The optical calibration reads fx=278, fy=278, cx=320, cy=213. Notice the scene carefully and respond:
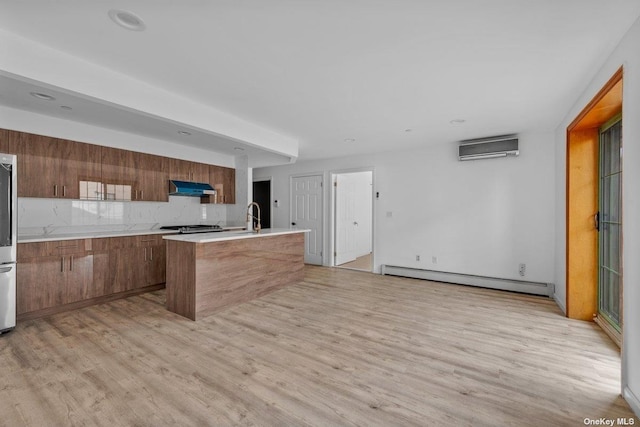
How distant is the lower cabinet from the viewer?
10.0 feet

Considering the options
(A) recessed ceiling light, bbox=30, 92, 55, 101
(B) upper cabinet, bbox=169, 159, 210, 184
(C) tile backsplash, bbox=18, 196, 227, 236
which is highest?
(A) recessed ceiling light, bbox=30, 92, 55, 101

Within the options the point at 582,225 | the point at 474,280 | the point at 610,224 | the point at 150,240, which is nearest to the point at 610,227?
the point at 610,224

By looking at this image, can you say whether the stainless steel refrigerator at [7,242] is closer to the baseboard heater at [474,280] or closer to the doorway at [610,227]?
the baseboard heater at [474,280]

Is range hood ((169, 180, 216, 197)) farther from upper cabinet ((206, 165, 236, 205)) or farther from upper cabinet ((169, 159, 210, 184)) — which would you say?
upper cabinet ((206, 165, 236, 205))

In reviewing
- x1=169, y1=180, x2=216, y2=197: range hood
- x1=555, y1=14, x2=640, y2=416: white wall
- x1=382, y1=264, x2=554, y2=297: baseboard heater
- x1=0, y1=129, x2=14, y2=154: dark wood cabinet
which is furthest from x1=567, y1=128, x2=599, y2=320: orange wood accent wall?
x1=0, y1=129, x2=14, y2=154: dark wood cabinet

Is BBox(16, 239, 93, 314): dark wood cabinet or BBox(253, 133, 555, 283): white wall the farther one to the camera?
BBox(253, 133, 555, 283): white wall

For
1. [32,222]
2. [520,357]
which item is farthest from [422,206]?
[32,222]

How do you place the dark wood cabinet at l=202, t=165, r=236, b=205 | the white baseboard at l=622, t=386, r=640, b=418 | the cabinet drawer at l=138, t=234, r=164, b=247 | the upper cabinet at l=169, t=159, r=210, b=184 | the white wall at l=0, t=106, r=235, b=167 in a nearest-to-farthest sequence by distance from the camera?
the white baseboard at l=622, t=386, r=640, b=418 < the white wall at l=0, t=106, r=235, b=167 < the cabinet drawer at l=138, t=234, r=164, b=247 < the upper cabinet at l=169, t=159, r=210, b=184 < the dark wood cabinet at l=202, t=165, r=236, b=205

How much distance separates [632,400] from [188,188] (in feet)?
18.1

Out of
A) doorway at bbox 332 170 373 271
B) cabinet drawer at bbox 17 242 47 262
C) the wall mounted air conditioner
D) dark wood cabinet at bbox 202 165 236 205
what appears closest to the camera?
cabinet drawer at bbox 17 242 47 262

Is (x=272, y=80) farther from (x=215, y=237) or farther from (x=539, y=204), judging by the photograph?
(x=539, y=204)

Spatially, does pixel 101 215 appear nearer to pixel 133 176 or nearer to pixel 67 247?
pixel 133 176

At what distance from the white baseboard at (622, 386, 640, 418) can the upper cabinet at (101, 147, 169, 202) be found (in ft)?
18.6

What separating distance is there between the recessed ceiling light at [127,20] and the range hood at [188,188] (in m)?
3.23
